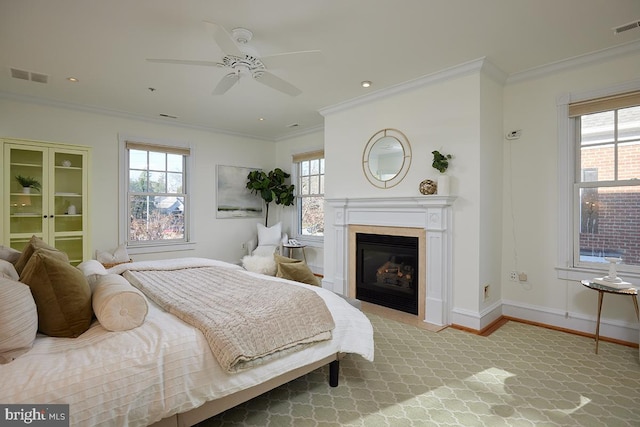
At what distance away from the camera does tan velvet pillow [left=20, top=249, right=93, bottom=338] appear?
1.60 m

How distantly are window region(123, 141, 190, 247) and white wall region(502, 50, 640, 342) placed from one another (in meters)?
4.84

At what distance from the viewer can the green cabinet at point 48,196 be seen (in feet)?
12.8

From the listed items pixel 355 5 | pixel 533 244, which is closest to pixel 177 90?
pixel 355 5

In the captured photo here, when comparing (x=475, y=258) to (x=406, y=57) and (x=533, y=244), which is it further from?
(x=406, y=57)

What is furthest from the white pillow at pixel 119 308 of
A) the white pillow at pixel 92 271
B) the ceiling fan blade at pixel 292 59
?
the ceiling fan blade at pixel 292 59

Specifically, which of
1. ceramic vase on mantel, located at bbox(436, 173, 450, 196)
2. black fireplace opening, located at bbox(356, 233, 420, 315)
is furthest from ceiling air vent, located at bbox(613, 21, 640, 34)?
black fireplace opening, located at bbox(356, 233, 420, 315)

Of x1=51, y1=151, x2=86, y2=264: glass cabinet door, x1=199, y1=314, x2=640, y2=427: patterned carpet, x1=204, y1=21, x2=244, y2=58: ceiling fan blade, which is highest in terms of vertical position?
x1=204, y1=21, x2=244, y2=58: ceiling fan blade

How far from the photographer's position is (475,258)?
132 inches

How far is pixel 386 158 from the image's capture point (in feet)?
13.5

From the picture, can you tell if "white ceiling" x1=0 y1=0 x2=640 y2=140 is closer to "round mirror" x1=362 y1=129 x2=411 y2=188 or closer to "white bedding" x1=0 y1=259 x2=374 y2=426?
"round mirror" x1=362 y1=129 x2=411 y2=188

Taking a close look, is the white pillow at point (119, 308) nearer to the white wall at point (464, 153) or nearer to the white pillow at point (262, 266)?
the white pillow at point (262, 266)

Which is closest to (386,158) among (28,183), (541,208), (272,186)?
(541,208)

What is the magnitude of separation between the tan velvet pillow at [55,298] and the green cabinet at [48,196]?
10.2 ft

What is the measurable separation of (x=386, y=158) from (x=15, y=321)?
3632mm
